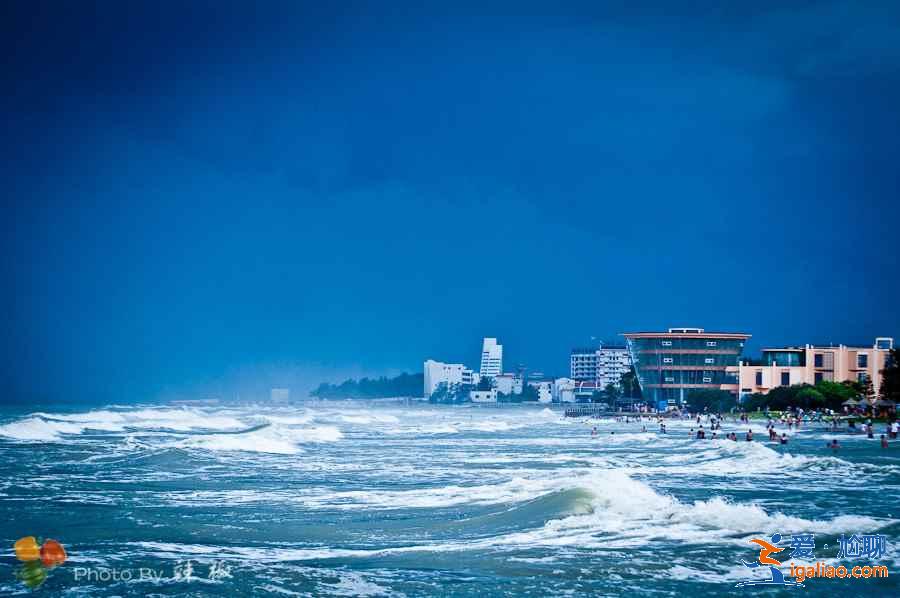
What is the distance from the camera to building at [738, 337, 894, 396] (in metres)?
95.5

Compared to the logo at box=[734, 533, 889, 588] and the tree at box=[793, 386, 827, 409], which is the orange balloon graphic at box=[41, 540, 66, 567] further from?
the tree at box=[793, 386, 827, 409]

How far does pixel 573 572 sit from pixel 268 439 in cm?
3912

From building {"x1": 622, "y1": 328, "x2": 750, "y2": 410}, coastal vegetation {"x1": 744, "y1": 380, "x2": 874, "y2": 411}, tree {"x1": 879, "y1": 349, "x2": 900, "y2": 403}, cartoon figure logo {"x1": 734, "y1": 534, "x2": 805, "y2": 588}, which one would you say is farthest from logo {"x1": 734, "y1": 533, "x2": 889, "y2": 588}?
building {"x1": 622, "y1": 328, "x2": 750, "y2": 410}

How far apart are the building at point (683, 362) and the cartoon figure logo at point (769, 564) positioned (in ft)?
308

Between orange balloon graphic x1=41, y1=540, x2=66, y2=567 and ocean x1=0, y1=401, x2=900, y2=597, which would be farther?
orange balloon graphic x1=41, y1=540, x2=66, y2=567

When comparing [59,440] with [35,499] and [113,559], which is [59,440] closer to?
[35,499]

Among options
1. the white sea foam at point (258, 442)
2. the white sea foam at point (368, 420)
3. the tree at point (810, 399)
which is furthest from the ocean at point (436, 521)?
the white sea foam at point (368, 420)

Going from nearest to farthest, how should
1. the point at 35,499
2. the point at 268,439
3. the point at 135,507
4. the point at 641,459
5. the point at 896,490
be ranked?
the point at 135,507 → the point at 35,499 → the point at 896,490 → the point at 641,459 → the point at 268,439

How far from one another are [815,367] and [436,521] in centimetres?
8758

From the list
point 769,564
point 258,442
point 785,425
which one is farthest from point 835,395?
point 769,564

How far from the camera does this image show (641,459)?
1523 inches

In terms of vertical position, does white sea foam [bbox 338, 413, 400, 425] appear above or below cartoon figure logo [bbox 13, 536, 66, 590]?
below

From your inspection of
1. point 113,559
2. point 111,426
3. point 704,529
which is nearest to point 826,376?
point 111,426

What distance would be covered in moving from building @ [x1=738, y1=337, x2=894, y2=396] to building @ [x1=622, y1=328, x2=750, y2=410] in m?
4.81
